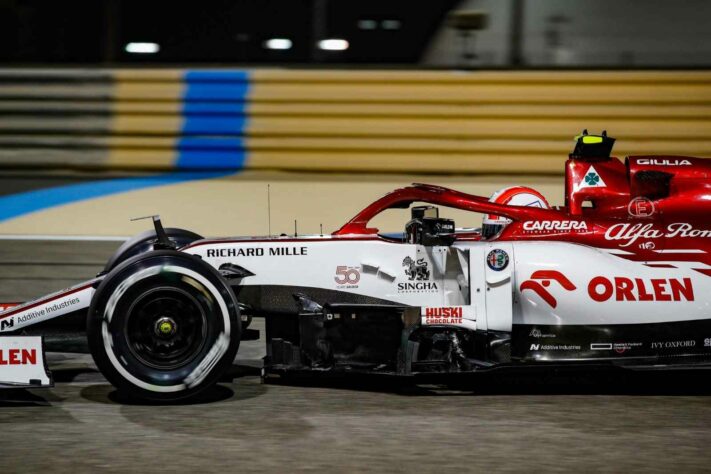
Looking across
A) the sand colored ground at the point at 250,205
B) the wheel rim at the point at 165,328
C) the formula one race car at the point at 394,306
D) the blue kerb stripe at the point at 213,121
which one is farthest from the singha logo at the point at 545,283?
the blue kerb stripe at the point at 213,121

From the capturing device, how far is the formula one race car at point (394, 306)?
17.3 ft

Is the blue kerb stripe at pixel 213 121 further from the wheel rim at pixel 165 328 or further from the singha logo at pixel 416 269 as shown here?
the wheel rim at pixel 165 328

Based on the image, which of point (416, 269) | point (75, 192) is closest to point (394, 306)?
point (416, 269)

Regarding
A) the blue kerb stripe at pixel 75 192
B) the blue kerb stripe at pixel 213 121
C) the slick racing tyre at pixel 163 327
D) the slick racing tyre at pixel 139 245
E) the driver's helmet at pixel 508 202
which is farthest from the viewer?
the blue kerb stripe at pixel 213 121

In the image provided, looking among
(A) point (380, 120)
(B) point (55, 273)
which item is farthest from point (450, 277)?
(A) point (380, 120)

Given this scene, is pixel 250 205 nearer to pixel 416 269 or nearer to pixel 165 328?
pixel 416 269

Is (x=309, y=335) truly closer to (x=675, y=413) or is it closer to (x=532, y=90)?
(x=675, y=413)

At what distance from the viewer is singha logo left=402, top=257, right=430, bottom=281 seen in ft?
18.7

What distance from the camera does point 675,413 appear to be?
17.1 ft

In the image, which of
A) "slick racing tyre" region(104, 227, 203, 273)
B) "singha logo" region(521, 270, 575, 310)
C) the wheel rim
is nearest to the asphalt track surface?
the wheel rim

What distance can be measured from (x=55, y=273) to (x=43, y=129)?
139 inches

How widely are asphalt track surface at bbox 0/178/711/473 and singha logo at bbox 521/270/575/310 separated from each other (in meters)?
0.49

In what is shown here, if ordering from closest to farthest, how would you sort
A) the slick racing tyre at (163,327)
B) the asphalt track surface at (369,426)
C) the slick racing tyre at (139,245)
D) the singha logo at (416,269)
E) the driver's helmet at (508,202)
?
1. the asphalt track surface at (369,426)
2. the slick racing tyre at (163,327)
3. the singha logo at (416,269)
4. the driver's helmet at (508,202)
5. the slick racing tyre at (139,245)

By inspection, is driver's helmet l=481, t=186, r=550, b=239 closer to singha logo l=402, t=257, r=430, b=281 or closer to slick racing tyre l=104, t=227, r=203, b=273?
singha logo l=402, t=257, r=430, b=281
